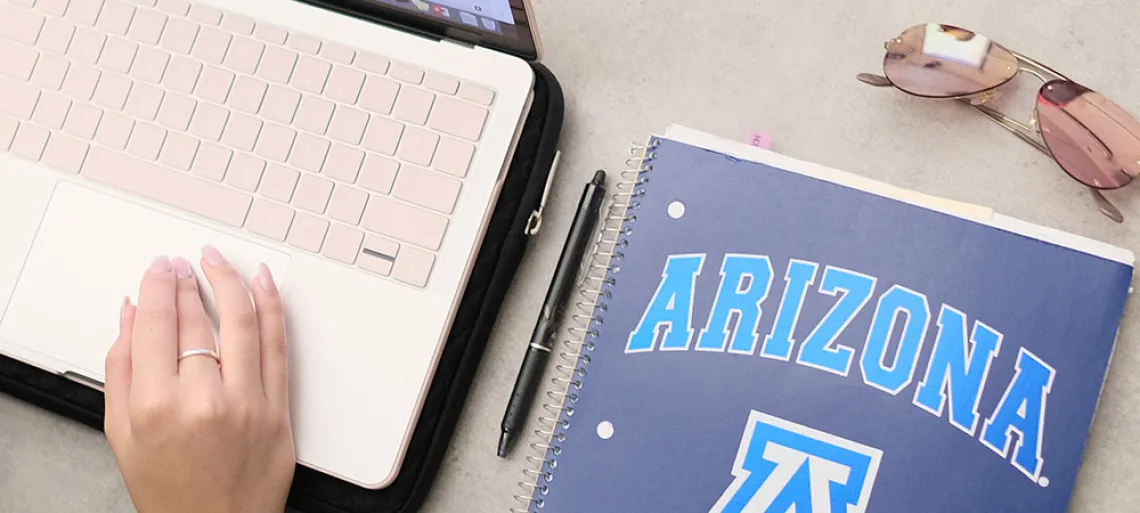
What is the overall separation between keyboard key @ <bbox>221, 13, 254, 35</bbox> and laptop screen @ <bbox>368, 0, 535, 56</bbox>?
9 centimetres

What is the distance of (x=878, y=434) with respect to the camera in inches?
20.3

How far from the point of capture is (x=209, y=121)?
0.60m

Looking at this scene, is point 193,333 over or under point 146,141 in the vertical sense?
under

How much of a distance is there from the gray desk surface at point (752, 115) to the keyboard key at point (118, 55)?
0.76ft

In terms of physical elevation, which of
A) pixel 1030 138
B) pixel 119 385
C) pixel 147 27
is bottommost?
pixel 119 385

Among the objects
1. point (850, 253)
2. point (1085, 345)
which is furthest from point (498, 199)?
point (1085, 345)

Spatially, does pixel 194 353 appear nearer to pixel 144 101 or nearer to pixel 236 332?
pixel 236 332

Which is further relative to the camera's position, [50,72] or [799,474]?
[50,72]

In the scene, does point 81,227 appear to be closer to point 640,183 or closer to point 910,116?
point 640,183

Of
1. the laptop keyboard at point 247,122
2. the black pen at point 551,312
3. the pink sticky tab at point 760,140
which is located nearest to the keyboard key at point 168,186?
the laptop keyboard at point 247,122

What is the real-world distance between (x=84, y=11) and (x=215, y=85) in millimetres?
115

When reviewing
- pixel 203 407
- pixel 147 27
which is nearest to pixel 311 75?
pixel 147 27

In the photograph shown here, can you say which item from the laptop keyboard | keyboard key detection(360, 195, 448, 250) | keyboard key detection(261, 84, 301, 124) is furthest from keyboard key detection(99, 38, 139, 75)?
keyboard key detection(360, 195, 448, 250)

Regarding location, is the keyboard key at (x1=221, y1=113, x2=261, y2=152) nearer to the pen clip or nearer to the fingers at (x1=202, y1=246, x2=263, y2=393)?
the fingers at (x1=202, y1=246, x2=263, y2=393)
